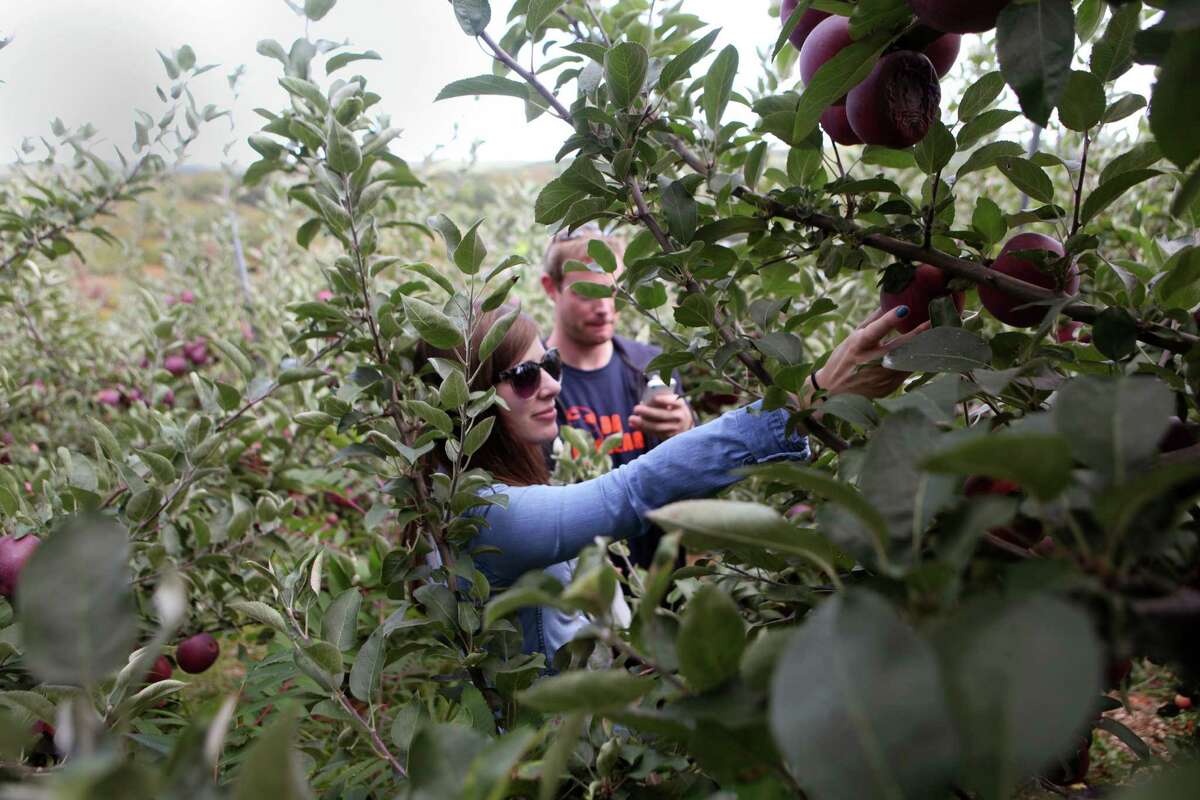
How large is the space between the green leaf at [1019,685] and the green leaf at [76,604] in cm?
32

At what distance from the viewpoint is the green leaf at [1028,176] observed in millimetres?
761

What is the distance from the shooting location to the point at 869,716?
250 mm

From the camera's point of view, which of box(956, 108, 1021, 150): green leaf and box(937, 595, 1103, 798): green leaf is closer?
box(937, 595, 1103, 798): green leaf

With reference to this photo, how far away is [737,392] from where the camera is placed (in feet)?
3.37

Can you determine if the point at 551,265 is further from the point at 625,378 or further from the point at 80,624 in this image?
the point at 80,624

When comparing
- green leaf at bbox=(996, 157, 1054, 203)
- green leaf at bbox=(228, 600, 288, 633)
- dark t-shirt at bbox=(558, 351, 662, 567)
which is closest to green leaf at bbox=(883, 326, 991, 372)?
green leaf at bbox=(996, 157, 1054, 203)

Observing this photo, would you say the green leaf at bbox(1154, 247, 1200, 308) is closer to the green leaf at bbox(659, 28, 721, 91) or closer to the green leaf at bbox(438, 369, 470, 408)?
the green leaf at bbox(659, 28, 721, 91)

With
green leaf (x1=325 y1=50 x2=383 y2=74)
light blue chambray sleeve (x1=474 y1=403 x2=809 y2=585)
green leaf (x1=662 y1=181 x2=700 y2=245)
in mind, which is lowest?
light blue chambray sleeve (x1=474 y1=403 x2=809 y2=585)

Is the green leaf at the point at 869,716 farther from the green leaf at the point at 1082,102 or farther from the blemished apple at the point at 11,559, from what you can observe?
the blemished apple at the point at 11,559

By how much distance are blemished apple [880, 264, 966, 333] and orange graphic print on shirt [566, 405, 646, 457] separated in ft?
4.06

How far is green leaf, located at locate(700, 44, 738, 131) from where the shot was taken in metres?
0.85

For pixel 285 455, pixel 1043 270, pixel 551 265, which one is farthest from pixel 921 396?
pixel 551 265

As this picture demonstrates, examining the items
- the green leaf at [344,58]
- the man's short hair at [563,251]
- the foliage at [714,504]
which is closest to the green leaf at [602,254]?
the foliage at [714,504]

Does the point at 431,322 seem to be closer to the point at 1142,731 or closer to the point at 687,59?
the point at 687,59
